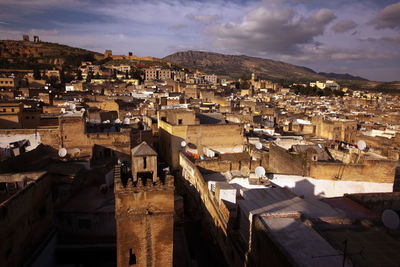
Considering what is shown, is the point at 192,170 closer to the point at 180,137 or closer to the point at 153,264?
the point at 180,137

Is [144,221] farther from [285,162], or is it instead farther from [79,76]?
[79,76]

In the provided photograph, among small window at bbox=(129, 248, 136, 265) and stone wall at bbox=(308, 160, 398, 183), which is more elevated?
stone wall at bbox=(308, 160, 398, 183)

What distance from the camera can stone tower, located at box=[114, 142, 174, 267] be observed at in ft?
28.1

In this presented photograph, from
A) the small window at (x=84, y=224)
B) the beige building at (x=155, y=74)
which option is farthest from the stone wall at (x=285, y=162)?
the beige building at (x=155, y=74)

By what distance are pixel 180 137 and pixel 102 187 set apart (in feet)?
25.1

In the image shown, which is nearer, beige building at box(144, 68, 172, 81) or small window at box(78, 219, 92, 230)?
small window at box(78, 219, 92, 230)

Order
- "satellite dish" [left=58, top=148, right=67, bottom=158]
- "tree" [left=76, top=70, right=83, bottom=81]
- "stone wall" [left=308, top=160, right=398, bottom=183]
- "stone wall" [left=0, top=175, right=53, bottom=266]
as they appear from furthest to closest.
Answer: "tree" [left=76, top=70, right=83, bottom=81] < "satellite dish" [left=58, top=148, right=67, bottom=158] < "stone wall" [left=308, top=160, right=398, bottom=183] < "stone wall" [left=0, top=175, right=53, bottom=266]

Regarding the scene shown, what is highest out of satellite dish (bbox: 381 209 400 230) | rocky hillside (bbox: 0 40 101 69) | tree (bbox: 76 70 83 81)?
rocky hillside (bbox: 0 40 101 69)

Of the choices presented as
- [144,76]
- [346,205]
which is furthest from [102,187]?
[144,76]

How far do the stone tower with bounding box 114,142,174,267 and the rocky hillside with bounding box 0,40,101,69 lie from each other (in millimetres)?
91165

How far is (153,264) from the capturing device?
9133 mm

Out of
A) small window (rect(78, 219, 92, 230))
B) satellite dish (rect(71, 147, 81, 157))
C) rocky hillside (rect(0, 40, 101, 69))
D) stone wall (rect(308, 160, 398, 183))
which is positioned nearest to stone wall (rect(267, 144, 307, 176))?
stone wall (rect(308, 160, 398, 183))

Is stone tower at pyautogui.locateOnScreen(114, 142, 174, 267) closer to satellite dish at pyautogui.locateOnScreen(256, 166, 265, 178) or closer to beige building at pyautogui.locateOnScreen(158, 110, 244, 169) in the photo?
satellite dish at pyautogui.locateOnScreen(256, 166, 265, 178)

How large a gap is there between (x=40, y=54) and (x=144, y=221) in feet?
364
